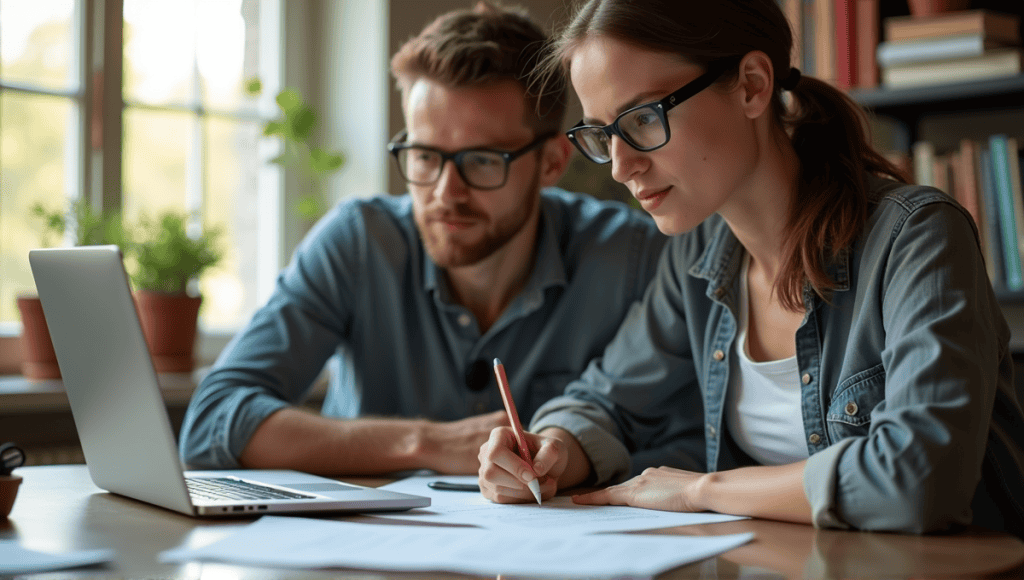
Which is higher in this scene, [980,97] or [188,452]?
[980,97]

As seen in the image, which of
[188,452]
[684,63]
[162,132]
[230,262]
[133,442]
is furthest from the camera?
[230,262]

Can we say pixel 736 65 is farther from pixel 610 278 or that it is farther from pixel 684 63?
pixel 610 278

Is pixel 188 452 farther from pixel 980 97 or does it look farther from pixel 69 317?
pixel 980 97

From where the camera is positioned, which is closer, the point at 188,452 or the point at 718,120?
the point at 718,120

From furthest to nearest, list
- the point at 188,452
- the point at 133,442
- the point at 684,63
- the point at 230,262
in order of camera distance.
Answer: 1. the point at 230,262
2. the point at 188,452
3. the point at 684,63
4. the point at 133,442

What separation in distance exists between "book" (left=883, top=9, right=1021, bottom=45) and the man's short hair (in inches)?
39.9

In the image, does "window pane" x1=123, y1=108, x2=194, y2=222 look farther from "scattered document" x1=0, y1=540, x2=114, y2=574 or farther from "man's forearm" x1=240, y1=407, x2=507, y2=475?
"scattered document" x1=0, y1=540, x2=114, y2=574

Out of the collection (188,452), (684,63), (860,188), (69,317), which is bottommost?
(188,452)

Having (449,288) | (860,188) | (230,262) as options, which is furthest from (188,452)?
(230,262)

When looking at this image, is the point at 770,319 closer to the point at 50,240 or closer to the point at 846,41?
the point at 846,41

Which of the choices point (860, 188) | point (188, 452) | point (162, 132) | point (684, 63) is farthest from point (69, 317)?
point (162, 132)

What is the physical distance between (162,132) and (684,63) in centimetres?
177

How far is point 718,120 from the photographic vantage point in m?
1.22

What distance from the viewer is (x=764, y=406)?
4.42ft
